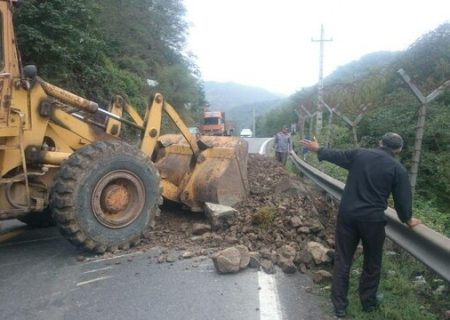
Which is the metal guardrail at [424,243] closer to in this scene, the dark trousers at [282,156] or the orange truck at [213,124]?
the dark trousers at [282,156]

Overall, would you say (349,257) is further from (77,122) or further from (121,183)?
(77,122)

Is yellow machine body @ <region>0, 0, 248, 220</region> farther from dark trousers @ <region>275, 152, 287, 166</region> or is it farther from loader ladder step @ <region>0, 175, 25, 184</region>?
dark trousers @ <region>275, 152, 287, 166</region>

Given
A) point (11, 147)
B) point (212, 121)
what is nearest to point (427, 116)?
point (11, 147)

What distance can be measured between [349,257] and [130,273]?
7.19 feet

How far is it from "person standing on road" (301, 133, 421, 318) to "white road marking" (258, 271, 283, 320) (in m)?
0.50

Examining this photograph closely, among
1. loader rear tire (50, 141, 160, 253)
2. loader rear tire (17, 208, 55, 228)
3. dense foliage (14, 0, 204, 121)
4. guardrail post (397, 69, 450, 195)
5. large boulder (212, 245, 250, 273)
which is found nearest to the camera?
large boulder (212, 245, 250, 273)

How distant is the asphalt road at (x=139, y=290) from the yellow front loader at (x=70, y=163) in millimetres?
436

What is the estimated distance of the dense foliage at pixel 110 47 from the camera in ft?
46.8

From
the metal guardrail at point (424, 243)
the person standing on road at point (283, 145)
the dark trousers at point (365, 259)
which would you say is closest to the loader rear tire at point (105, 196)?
the dark trousers at point (365, 259)

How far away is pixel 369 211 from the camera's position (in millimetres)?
4410

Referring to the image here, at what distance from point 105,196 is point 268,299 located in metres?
2.54

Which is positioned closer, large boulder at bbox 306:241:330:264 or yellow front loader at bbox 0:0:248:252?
large boulder at bbox 306:241:330:264

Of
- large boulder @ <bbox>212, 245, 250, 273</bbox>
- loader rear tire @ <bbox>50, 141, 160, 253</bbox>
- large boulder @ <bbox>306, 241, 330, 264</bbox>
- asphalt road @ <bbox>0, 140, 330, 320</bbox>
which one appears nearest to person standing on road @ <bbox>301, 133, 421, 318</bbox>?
asphalt road @ <bbox>0, 140, 330, 320</bbox>

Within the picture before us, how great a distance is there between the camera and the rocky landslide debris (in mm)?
5430
